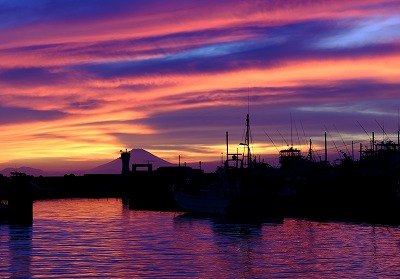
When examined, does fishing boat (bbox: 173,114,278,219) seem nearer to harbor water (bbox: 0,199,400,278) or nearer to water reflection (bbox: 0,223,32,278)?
harbor water (bbox: 0,199,400,278)

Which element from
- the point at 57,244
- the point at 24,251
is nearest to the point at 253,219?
the point at 57,244

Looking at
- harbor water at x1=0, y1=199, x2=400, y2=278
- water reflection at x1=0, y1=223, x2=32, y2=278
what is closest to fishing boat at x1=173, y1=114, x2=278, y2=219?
harbor water at x1=0, y1=199, x2=400, y2=278

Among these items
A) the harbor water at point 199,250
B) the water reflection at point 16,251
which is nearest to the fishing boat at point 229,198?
the harbor water at point 199,250

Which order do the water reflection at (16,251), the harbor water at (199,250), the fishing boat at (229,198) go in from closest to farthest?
the water reflection at (16,251)
the harbor water at (199,250)
the fishing boat at (229,198)

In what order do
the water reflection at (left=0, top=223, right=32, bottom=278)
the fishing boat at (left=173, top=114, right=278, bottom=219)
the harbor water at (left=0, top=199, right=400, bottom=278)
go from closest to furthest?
the water reflection at (left=0, top=223, right=32, bottom=278), the harbor water at (left=0, top=199, right=400, bottom=278), the fishing boat at (left=173, top=114, right=278, bottom=219)

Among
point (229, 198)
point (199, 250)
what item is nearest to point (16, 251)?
point (199, 250)

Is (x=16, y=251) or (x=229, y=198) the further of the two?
(x=229, y=198)

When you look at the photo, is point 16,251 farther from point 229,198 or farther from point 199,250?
point 229,198

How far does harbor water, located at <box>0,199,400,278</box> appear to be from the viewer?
4512 cm

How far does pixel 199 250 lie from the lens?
57594 mm

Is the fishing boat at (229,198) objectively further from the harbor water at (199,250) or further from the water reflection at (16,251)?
the water reflection at (16,251)

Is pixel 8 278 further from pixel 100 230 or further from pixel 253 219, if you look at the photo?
pixel 253 219

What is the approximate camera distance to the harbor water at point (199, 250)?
45.1 metres

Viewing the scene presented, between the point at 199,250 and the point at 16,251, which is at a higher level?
the point at 16,251
